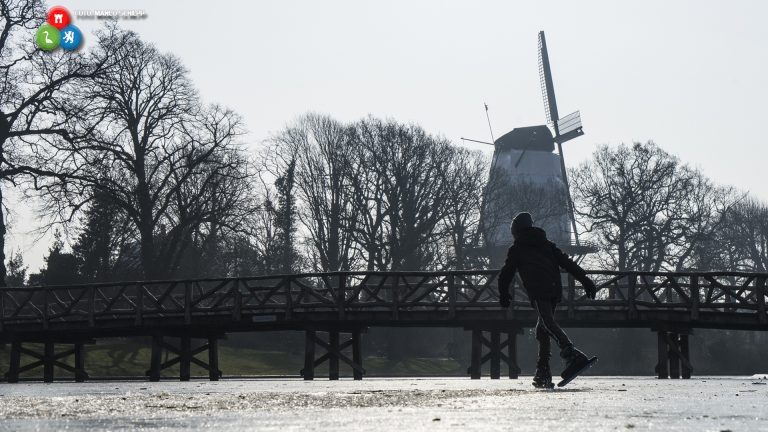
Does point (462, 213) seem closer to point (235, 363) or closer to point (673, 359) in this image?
point (235, 363)

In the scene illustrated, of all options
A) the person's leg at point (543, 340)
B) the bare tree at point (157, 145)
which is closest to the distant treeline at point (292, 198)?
the bare tree at point (157, 145)

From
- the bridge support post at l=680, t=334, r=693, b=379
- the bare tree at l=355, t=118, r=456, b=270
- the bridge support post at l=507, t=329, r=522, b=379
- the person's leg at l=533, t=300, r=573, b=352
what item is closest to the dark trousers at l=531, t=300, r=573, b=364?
the person's leg at l=533, t=300, r=573, b=352

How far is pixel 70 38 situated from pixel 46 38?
1884mm

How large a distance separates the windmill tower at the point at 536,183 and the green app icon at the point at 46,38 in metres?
30.8

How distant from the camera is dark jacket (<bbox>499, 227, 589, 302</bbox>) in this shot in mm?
14266

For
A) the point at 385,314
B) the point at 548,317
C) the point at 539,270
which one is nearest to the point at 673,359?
the point at 385,314

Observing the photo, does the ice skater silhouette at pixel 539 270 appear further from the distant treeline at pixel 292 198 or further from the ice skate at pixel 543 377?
the distant treeline at pixel 292 198

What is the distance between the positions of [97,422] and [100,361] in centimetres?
3895

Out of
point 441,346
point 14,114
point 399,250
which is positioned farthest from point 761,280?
point 441,346

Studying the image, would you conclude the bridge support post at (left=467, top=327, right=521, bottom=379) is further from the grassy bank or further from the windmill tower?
the windmill tower

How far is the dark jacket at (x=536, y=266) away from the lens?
14.3 metres

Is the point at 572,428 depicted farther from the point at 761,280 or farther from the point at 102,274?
the point at 102,274

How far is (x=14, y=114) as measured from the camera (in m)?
40.7

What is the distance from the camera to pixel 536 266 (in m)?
14.3
